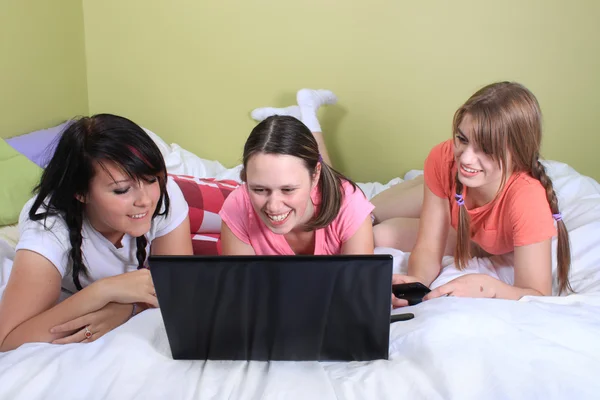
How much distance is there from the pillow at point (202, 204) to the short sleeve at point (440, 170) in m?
0.60

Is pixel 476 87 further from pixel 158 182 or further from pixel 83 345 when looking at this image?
Answer: pixel 83 345

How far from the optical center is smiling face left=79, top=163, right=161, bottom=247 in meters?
1.13

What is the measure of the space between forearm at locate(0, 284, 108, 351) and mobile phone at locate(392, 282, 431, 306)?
1.88 ft

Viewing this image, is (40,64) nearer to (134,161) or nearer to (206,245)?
(206,245)

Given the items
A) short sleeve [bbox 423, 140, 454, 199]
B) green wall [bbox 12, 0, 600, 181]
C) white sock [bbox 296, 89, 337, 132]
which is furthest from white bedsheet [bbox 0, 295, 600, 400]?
green wall [bbox 12, 0, 600, 181]

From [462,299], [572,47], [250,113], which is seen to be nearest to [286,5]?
[250,113]

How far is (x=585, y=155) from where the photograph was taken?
7.54ft

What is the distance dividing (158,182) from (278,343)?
1.54ft

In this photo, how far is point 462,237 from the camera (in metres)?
1.41

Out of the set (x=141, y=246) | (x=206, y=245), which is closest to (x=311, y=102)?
(x=206, y=245)

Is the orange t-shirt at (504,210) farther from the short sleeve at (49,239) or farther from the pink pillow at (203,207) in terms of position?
the short sleeve at (49,239)

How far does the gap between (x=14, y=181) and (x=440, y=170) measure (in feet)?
3.78

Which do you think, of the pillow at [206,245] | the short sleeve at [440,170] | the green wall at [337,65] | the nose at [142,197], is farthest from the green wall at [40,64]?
the short sleeve at [440,170]

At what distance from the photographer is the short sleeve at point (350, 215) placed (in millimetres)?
1267
